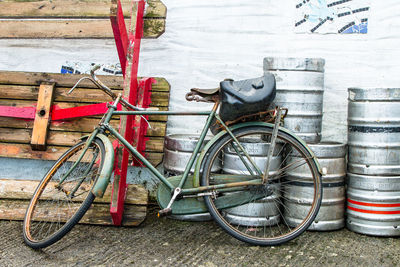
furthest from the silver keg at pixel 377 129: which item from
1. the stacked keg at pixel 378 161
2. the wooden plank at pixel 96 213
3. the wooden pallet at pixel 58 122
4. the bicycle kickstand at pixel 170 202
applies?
the wooden plank at pixel 96 213

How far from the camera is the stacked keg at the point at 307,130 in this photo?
338 cm

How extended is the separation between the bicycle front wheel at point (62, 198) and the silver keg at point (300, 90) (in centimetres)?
147

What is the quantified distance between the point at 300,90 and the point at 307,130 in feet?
1.08

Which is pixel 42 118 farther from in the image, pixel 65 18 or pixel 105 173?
pixel 105 173

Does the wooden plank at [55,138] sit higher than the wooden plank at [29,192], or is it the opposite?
the wooden plank at [55,138]

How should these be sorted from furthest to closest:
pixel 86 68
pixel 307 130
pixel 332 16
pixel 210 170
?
pixel 86 68 → pixel 332 16 → pixel 307 130 → pixel 210 170

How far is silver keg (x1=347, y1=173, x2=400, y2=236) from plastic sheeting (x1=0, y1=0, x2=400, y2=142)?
2.29 ft

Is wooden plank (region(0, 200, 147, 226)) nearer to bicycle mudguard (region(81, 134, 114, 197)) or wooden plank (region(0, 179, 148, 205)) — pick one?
wooden plank (region(0, 179, 148, 205))

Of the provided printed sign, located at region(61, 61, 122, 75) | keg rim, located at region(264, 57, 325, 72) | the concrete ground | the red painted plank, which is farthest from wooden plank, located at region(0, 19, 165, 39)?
the concrete ground

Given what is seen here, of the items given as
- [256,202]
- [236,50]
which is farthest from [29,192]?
[236,50]

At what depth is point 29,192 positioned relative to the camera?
144 inches

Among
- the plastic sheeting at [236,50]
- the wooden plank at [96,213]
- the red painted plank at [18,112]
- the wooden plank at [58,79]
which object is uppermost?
the plastic sheeting at [236,50]

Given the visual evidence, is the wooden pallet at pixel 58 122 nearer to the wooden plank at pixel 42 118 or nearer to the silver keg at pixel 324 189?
the wooden plank at pixel 42 118

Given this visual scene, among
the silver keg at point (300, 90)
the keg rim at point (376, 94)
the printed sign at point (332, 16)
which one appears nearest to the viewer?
the keg rim at point (376, 94)
